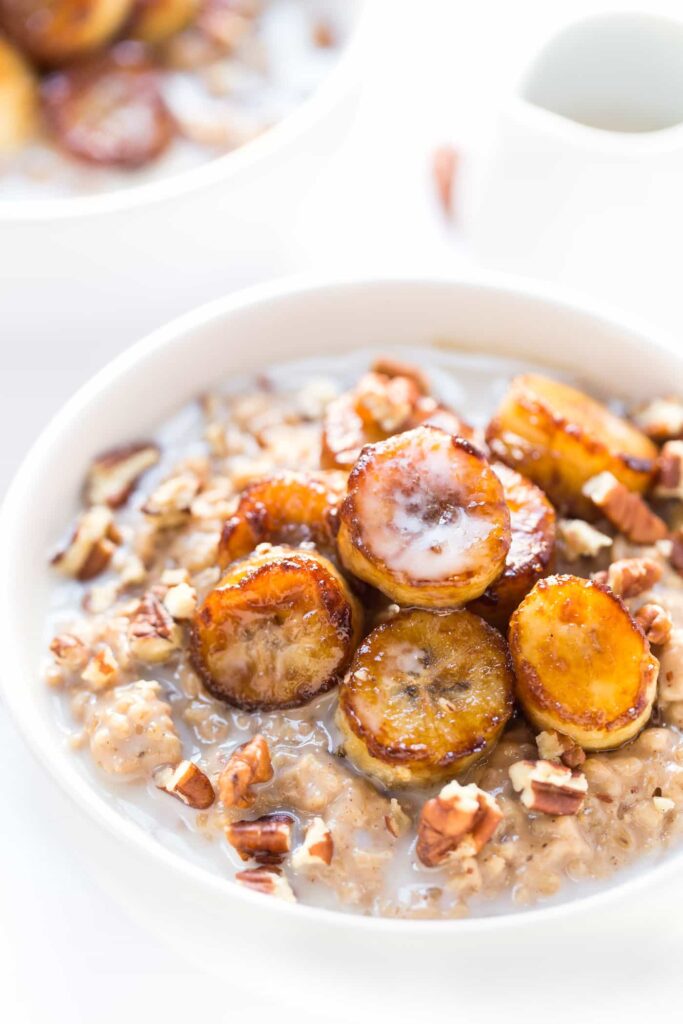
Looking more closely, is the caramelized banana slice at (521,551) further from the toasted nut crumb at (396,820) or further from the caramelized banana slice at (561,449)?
the toasted nut crumb at (396,820)

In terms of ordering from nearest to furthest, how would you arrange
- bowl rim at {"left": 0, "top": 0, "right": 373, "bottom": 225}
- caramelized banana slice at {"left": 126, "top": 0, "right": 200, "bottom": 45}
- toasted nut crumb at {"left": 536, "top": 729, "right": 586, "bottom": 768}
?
toasted nut crumb at {"left": 536, "top": 729, "right": 586, "bottom": 768}, bowl rim at {"left": 0, "top": 0, "right": 373, "bottom": 225}, caramelized banana slice at {"left": 126, "top": 0, "right": 200, "bottom": 45}

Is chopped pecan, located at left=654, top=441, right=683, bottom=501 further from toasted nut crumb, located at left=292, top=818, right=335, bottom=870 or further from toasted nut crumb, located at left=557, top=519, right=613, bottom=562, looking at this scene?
toasted nut crumb, located at left=292, top=818, right=335, bottom=870

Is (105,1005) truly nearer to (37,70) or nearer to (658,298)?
(658,298)

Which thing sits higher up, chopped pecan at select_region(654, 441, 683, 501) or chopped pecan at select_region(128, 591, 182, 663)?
chopped pecan at select_region(654, 441, 683, 501)

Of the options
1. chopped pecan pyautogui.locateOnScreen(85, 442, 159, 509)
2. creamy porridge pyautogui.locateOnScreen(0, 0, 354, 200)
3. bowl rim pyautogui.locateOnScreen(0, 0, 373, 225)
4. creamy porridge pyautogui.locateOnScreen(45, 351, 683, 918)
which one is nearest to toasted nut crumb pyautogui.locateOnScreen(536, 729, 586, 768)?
creamy porridge pyautogui.locateOnScreen(45, 351, 683, 918)

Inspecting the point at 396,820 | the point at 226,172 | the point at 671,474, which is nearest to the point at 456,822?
the point at 396,820

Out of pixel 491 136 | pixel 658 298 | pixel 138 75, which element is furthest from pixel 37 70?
pixel 658 298

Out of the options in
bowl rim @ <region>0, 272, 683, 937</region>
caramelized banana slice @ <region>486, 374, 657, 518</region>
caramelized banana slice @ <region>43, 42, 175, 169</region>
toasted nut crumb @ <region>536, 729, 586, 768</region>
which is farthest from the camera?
caramelized banana slice @ <region>43, 42, 175, 169</region>

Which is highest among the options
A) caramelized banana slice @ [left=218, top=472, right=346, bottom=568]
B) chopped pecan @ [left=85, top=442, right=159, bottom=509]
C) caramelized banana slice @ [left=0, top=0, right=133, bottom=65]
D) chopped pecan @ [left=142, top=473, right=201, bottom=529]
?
caramelized banana slice @ [left=0, top=0, right=133, bottom=65]

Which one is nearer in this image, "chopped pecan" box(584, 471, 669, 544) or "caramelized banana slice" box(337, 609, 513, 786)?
"caramelized banana slice" box(337, 609, 513, 786)

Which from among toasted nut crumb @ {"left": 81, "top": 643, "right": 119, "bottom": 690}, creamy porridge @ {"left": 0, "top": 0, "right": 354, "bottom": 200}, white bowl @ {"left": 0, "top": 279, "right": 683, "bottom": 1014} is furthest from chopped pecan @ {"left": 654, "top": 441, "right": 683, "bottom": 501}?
creamy porridge @ {"left": 0, "top": 0, "right": 354, "bottom": 200}
